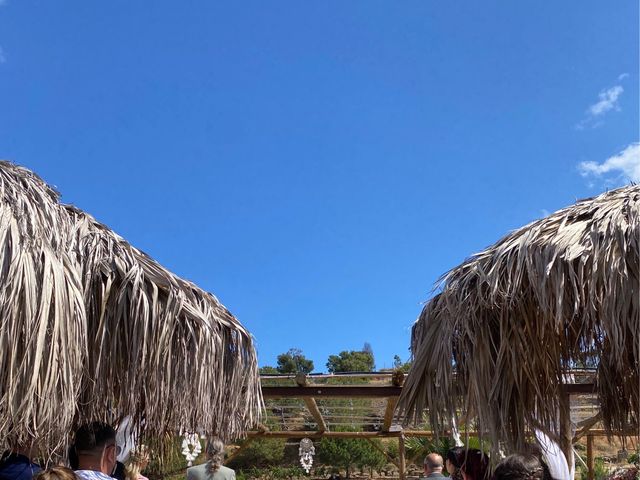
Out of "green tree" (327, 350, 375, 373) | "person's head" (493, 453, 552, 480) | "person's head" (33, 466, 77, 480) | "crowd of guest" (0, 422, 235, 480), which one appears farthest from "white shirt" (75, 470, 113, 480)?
"green tree" (327, 350, 375, 373)

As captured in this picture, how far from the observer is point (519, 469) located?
6.84 ft

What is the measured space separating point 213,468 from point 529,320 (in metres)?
2.61

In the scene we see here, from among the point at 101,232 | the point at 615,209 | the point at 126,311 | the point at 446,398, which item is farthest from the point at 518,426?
the point at 101,232

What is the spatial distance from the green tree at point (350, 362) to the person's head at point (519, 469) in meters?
31.1

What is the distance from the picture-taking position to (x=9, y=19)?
11.8ft

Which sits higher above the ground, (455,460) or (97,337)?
(97,337)

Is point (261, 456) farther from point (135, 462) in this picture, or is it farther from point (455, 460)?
point (455, 460)

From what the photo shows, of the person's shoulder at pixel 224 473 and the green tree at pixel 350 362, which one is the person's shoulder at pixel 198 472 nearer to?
the person's shoulder at pixel 224 473

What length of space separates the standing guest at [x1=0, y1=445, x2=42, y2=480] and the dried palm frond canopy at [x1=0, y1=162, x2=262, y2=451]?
0.18 meters

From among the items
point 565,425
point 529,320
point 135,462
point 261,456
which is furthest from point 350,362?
point 529,320

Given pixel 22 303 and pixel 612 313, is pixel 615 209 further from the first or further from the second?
pixel 22 303

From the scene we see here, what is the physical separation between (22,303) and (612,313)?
2073 mm

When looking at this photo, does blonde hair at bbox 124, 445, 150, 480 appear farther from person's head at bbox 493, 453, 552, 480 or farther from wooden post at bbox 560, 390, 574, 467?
person's head at bbox 493, 453, 552, 480

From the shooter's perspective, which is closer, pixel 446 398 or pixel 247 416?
pixel 446 398
